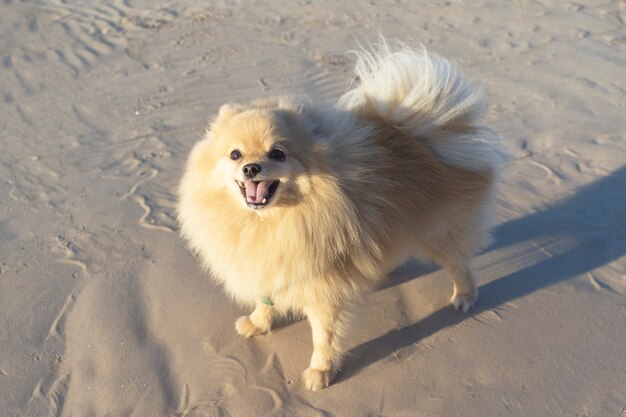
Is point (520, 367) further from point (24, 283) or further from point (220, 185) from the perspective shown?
point (24, 283)

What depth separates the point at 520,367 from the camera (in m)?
2.93

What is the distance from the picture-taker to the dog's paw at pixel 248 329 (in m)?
3.15

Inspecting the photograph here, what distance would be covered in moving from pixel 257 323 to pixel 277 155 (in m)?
1.18

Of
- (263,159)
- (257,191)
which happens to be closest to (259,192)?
(257,191)

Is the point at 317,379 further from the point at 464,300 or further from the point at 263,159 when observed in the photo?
the point at 263,159

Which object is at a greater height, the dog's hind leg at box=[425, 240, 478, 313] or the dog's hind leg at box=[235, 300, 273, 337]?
→ the dog's hind leg at box=[425, 240, 478, 313]

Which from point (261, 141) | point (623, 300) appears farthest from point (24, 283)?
point (623, 300)

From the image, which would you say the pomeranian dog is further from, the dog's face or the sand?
the sand

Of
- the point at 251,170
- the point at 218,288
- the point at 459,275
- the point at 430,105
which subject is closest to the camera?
the point at 251,170

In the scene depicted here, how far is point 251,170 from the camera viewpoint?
2.25 metres

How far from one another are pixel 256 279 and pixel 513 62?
16.0 feet

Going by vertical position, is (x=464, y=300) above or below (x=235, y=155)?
below

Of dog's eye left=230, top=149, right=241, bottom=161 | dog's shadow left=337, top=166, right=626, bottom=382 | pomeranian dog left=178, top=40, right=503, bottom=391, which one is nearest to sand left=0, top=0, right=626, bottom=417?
dog's shadow left=337, top=166, right=626, bottom=382

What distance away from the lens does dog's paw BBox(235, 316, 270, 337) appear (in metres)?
3.15
